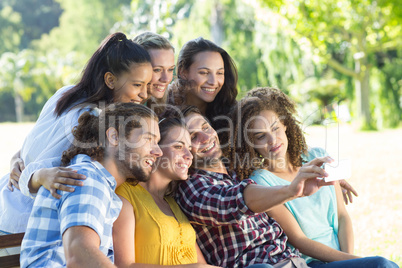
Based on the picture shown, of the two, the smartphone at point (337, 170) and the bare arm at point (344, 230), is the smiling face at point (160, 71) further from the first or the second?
the smartphone at point (337, 170)

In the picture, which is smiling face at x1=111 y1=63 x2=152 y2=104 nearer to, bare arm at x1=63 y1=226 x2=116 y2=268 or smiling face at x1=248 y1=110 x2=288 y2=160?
smiling face at x1=248 y1=110 x2=288 y2=160

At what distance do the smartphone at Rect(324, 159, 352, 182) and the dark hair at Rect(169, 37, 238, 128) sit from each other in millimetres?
1554

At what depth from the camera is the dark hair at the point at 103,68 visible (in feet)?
9.18

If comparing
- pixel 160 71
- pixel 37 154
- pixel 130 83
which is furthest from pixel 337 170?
pixel 160 71

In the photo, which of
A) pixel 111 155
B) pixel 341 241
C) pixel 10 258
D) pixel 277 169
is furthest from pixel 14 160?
pixel 341 241

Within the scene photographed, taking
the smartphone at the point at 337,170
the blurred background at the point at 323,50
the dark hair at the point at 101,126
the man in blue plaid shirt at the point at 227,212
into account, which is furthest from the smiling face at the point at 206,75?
the blurred background at the point at 323,50

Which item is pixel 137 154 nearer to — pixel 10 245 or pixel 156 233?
pixel 156 233

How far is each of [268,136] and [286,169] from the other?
0.94 ft

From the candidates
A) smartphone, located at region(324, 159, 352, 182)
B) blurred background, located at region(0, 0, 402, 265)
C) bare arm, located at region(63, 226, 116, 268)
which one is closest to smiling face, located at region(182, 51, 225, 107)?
smartphone, located at region(324, 159, 352, 182)

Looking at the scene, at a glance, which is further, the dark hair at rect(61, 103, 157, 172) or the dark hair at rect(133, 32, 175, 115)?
the dark hair at rect(133, 32, 175, 115)

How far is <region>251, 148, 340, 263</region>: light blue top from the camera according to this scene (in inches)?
110

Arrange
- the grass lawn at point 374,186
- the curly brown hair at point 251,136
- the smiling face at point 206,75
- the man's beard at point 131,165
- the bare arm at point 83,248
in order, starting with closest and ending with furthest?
the bare arm at point 83,248
the man's beard at point 131,165
the curly brown hair at point 251,136
the smiling face at point 206,75
the grass lawn at point 374,186

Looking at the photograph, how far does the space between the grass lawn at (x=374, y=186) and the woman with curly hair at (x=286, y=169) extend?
1.01 feet

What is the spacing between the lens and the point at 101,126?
2223 mm
